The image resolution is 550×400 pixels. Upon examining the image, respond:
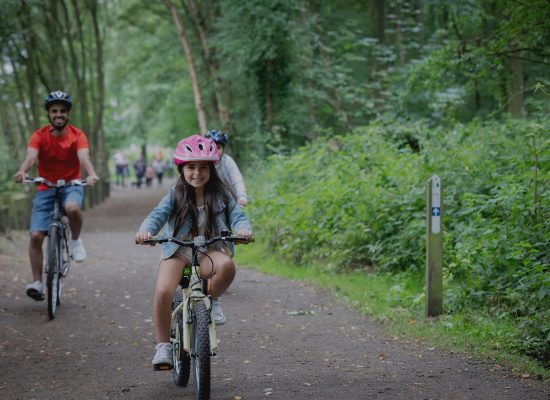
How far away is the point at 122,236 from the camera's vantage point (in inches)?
835

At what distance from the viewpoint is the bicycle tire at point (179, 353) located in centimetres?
565

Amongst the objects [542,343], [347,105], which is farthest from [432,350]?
[347,105]

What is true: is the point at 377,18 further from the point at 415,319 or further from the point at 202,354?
the point at 202,354

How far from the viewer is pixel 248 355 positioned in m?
7.07

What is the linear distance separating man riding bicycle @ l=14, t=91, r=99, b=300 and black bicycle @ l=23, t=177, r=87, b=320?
0.32ft

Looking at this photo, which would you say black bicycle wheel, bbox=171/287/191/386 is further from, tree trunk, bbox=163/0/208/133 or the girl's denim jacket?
tree trunk, bbox=163/0/208/133

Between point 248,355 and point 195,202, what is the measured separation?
1.95 m

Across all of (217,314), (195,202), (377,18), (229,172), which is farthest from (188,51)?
(217,314)

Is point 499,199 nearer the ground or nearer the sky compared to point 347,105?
nearer the ground

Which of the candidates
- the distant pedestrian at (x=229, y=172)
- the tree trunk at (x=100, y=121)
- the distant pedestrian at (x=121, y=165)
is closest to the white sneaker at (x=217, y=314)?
the distant pedestrian at (x=229, y=172)

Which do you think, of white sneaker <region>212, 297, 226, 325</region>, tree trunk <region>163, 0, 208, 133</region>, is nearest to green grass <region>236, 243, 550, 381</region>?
white sneaker <region>212, 297, 226, 325</region>

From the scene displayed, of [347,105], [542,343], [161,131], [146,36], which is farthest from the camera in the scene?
[161,131]

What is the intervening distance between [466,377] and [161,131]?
38.0m

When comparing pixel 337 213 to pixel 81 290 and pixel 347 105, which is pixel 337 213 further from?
pixel 347 105
